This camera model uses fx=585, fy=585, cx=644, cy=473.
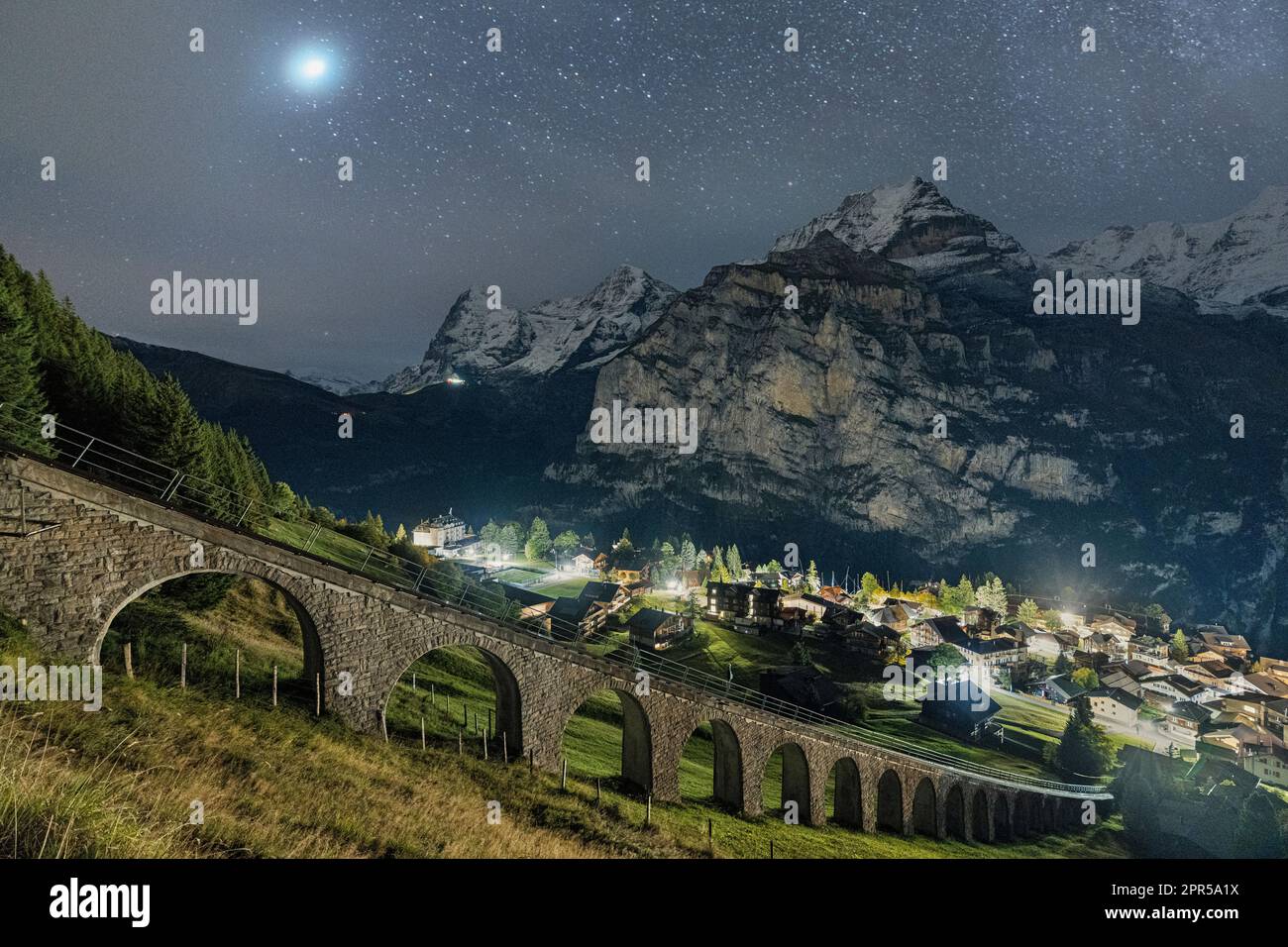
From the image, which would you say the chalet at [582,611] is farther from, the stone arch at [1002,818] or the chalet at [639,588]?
the stone arch at [1002,818]

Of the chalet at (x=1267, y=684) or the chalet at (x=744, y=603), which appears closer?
the chalet at (x=1267, y=684)

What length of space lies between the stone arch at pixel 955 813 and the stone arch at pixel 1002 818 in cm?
519

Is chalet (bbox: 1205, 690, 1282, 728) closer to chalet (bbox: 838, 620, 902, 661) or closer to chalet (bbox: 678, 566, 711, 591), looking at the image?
chalet (bbox: 838, 620, 902, 661)

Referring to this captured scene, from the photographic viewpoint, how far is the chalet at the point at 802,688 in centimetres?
6216

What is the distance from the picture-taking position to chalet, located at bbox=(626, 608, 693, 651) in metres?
82.3

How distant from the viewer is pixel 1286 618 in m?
180

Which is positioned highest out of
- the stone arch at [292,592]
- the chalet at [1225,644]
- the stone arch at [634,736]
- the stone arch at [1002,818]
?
the stone arch at [292,592]

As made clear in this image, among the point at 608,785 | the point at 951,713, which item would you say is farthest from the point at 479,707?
the point at 951,713

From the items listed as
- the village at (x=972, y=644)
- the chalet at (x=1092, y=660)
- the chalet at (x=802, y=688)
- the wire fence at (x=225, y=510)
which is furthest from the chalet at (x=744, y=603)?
the wire fence at (x=225, y=510)

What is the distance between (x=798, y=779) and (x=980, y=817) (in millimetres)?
21376

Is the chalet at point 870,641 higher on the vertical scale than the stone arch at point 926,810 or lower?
lower

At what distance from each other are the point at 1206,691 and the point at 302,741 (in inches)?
4954
